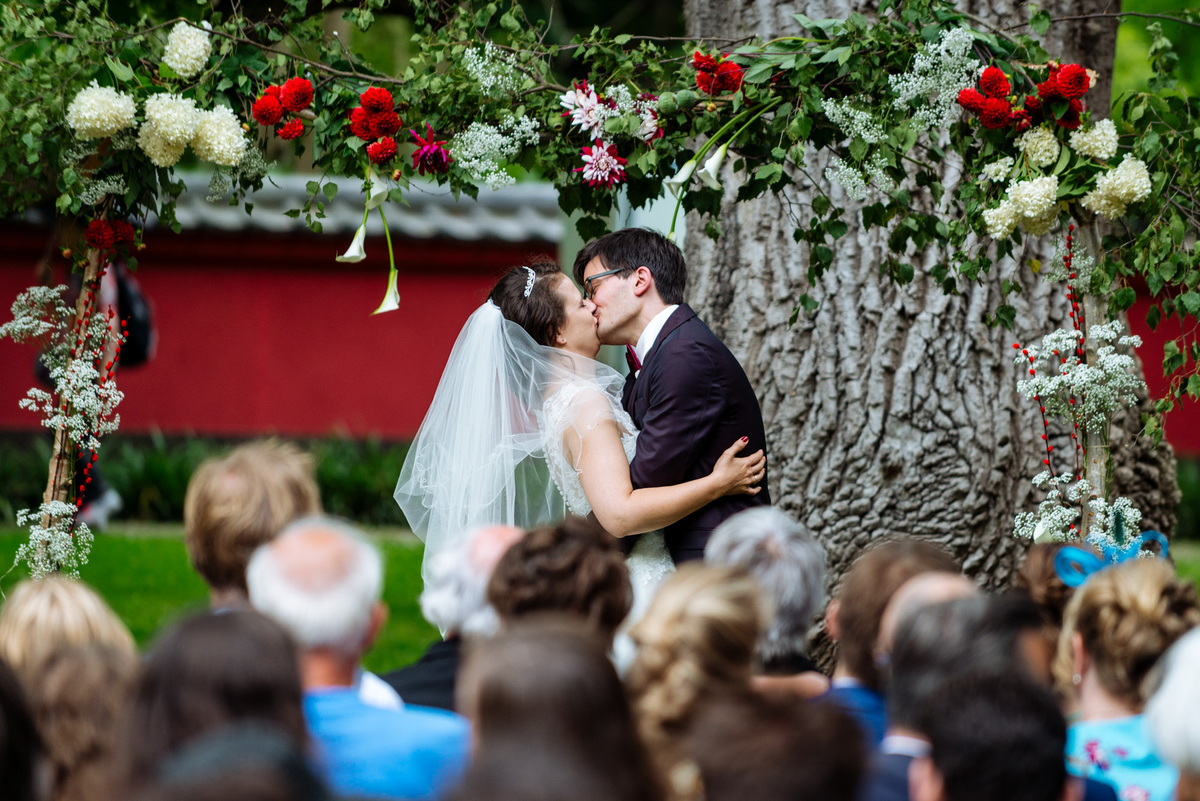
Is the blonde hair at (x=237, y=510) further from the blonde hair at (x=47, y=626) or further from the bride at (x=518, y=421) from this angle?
the bride at (x=518, y=421)

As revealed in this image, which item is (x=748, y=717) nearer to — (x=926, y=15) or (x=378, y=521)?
(x=926, y=15)

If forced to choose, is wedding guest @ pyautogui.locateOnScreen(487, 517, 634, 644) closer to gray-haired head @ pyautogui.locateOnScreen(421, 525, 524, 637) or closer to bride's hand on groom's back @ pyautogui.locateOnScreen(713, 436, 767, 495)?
gray-haired head @ pyautogui.locateOnScreen(421, 525, 524, 637)

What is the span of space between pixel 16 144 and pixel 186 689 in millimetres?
2310

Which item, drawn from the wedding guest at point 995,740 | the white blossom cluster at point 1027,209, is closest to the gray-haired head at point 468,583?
the wedding guest at point 995,740

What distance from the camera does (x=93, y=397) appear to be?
11.2ft

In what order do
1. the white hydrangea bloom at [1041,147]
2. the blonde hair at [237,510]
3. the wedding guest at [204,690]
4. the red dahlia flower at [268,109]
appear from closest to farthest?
1. the wedding guest at [204,690]
2. the blonde hair at [237,510]
3. the white hydrangea bloom at [1041,147]
4. the red dahlia flower at [268,109]

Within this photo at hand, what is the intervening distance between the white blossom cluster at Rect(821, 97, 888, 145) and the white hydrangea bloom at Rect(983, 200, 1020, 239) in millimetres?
357

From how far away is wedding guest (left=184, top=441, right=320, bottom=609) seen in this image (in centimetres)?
236

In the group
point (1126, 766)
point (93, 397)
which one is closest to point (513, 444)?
point (93, 397)

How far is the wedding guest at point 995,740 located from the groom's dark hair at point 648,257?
6.34ft

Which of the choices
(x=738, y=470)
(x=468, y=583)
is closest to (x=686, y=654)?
(x=468, y=583)

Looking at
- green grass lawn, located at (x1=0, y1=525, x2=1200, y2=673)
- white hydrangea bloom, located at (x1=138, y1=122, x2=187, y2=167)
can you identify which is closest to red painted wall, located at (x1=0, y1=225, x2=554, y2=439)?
green grass lawn, located at (x1=0, y1=525, x2=1200, y2=673)

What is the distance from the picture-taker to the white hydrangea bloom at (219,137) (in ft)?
10.7

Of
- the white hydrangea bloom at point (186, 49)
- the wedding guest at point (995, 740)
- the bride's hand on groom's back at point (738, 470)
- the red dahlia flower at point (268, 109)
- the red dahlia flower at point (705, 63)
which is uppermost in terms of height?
the white hydrangea bloom at point (186, 49)
